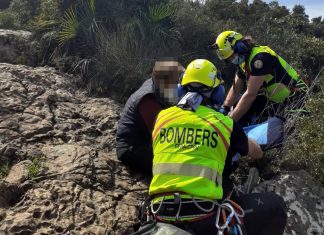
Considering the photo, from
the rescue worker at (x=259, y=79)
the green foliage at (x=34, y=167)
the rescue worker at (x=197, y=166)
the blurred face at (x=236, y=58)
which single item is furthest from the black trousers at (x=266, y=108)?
the green foliage at (x=34, y=167)

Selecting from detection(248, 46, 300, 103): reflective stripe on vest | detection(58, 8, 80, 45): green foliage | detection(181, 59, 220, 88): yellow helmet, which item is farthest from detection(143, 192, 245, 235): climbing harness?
detection(58, 8, 80, 45): green foliage

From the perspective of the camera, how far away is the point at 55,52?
780 cm

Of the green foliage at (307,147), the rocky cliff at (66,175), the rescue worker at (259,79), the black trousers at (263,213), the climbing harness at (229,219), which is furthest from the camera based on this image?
the rescue worker at (259,79)

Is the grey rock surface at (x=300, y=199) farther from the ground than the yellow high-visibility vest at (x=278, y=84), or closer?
closer

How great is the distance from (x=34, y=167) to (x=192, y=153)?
1.62 m

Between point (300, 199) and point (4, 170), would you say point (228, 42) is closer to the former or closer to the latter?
point (300, 199)

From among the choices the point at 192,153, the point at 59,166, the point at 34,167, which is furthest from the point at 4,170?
the point at 192,153

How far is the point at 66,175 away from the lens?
159 inches

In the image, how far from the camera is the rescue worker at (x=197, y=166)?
127 inches

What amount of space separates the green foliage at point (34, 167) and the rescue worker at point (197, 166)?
121 cm

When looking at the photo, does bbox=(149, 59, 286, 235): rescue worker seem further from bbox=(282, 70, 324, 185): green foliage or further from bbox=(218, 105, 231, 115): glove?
bbox=(218, 105, 231, 115): glove

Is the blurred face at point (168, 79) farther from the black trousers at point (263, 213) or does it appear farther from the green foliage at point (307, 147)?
the green foliage at point (307, 147)

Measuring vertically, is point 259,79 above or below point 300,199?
above

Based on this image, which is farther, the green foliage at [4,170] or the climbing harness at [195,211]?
the green foliage at [4,170]
